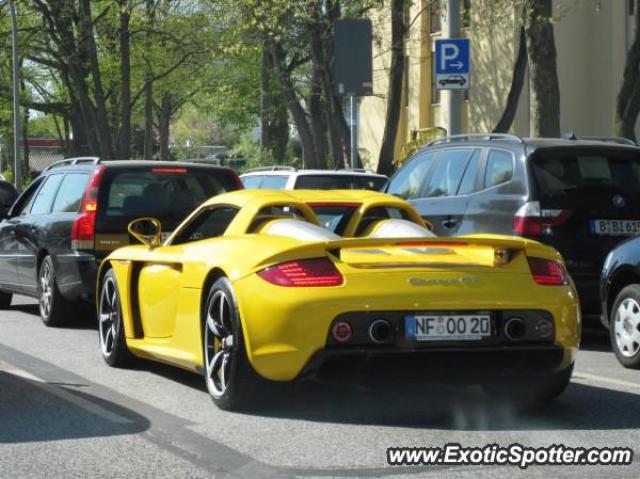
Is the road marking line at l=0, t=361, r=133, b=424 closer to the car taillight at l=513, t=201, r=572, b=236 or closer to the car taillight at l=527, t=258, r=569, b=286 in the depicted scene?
the car taillight at l=527, t=258, r=569, b=286

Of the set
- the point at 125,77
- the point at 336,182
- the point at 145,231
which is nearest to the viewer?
the point at 145,231

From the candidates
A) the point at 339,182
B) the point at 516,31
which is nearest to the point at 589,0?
the point at 516,31

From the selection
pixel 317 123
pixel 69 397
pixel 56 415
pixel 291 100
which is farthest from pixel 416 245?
pixel 317 123

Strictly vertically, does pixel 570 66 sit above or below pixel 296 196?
above

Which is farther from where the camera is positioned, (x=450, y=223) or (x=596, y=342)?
(x=450, y=223)

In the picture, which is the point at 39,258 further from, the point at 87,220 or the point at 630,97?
the point at 630,97

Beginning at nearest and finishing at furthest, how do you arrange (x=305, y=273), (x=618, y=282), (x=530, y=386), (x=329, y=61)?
1. (x=305, y=273)
2. (x=530, y=386)
3. (x=618, y=282)
4. (x=329, y=61)

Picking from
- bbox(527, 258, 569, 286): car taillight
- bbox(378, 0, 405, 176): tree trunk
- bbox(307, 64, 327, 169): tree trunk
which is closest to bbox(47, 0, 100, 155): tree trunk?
bbox(307, 64, 327, 169): tree trunk

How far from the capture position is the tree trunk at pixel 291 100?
35250mm

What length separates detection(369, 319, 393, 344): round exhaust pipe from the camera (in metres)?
7.44

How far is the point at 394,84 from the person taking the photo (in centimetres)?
3144

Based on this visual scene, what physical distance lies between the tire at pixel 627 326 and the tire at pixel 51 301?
5.41 meters

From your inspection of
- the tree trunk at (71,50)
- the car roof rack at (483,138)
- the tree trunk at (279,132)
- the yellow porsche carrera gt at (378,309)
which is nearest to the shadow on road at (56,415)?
the yellow porsche carrera gt at (378,309)

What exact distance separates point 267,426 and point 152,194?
635cm
